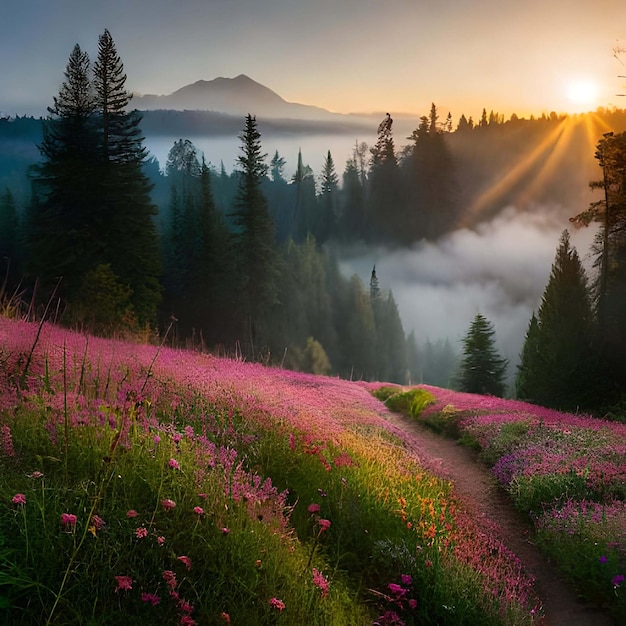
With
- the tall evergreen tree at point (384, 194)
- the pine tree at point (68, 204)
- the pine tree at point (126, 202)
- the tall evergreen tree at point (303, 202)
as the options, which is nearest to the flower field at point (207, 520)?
the pine tree at point (68, 204)

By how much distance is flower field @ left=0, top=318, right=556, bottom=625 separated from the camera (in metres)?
2.70

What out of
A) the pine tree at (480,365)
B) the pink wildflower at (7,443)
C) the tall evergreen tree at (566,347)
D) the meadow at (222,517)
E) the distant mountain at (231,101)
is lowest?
the pine tree at (480,365)

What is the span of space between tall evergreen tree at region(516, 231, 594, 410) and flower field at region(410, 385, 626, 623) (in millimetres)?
5681

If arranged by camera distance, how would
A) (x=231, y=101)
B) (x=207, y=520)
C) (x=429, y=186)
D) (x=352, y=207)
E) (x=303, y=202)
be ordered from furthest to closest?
(x=429, y=186) → (x=352, y=207) → (x=303, y=202) → (x=231, y=101) → (x=207, y=520)

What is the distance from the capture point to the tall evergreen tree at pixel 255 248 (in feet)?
85.0

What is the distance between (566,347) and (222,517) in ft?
62.8

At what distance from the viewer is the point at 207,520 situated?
3.23m

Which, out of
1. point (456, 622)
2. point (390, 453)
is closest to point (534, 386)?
point (390, 453)

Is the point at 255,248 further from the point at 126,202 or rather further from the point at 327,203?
the point at 327,203

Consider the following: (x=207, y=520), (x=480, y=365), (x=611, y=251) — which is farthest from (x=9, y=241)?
(x=480, y=365)

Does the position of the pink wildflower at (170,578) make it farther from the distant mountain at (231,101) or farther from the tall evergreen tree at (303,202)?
the tall evergreen tree at (303,202)

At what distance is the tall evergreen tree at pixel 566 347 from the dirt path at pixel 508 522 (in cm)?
813

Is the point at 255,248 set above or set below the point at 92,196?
below

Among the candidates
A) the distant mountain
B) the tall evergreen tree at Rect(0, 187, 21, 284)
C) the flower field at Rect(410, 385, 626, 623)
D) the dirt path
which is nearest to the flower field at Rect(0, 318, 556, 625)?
the flower field at Rect(410, 385, 626, 623)
